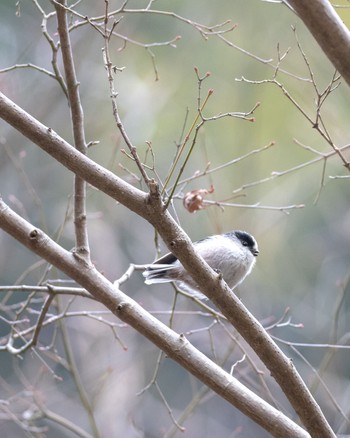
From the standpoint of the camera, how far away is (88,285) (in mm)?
1868

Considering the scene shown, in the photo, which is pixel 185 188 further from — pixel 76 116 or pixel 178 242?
pixel 178 242

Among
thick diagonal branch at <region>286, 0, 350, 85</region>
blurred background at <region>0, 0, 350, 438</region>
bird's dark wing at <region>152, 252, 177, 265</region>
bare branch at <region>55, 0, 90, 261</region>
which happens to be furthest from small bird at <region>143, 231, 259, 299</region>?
blurred background at <region>0, 0, 350, 438</region>

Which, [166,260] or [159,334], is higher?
[166,260]

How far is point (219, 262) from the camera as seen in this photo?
2434 millimetres

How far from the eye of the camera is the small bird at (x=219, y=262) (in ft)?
7.35

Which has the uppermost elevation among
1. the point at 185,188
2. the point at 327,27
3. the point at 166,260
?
the point at 185,188

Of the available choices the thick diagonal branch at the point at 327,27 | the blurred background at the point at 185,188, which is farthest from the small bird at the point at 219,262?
the blurred background at the point at 185,188

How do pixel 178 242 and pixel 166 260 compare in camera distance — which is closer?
pixel 178 242

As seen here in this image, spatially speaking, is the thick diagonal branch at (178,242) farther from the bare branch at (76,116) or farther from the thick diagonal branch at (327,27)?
the thick diagonal branch at (327,27)

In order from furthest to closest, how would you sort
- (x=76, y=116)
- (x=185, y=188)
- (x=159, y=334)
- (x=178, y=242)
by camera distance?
(x=185, y=188), (x=76, y=116), (x=159, y=334), (x=178, y=242)

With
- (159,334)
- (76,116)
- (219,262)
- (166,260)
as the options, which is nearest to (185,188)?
(219,262)

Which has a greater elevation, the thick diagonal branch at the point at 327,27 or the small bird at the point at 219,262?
the thick diagonal branch at the point at 327,27

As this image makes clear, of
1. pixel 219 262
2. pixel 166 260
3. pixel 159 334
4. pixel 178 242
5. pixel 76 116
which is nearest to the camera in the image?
pixel 178 242

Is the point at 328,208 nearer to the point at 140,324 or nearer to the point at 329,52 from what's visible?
the point at 140,324
